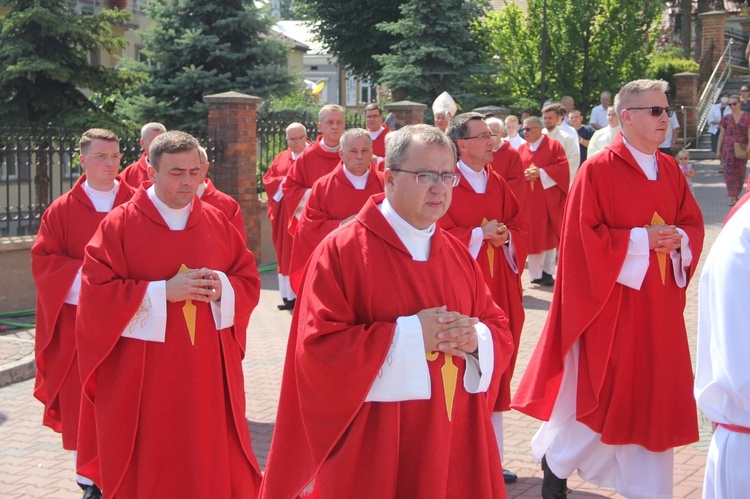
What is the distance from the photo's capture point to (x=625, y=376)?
17.8 ft

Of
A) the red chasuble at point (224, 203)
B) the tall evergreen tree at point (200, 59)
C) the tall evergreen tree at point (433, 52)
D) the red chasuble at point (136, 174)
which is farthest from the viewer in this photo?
the tall evergreen tree at point (433, 52)

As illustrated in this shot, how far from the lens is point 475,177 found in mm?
6355

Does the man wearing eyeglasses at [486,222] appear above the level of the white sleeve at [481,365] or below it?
above

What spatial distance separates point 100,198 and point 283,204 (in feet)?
20.9

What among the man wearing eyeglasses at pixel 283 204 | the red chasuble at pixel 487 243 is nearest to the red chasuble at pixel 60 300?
the red chasuble at pixel 487 243

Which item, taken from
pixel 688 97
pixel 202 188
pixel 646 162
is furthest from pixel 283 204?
pixel 688 97

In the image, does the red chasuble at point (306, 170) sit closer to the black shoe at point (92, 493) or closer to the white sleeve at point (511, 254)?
the white sleeve at point (511, 254)

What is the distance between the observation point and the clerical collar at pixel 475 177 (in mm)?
6309

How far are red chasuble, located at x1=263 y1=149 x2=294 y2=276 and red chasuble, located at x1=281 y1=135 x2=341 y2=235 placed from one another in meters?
0.84

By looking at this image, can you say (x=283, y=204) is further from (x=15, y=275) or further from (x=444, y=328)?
(x=444, y=328)

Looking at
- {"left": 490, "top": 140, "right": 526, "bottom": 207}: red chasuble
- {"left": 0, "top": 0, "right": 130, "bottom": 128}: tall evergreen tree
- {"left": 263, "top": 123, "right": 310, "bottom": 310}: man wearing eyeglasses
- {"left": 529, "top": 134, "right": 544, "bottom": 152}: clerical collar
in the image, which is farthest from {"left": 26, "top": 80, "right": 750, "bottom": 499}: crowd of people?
{"left": 0, "top": 0, "right": 130, "bottom": 128}: tall evergreen tree

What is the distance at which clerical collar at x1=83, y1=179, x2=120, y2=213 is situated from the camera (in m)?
6.02

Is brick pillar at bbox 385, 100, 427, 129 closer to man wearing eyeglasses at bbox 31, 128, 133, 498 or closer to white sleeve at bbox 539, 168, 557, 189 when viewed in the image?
white sleeve at bbox 539, 168, 557, 189

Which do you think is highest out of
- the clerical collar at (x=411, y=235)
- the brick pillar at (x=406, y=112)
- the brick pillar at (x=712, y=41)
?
the brick pillar at (x=712, y=41)
